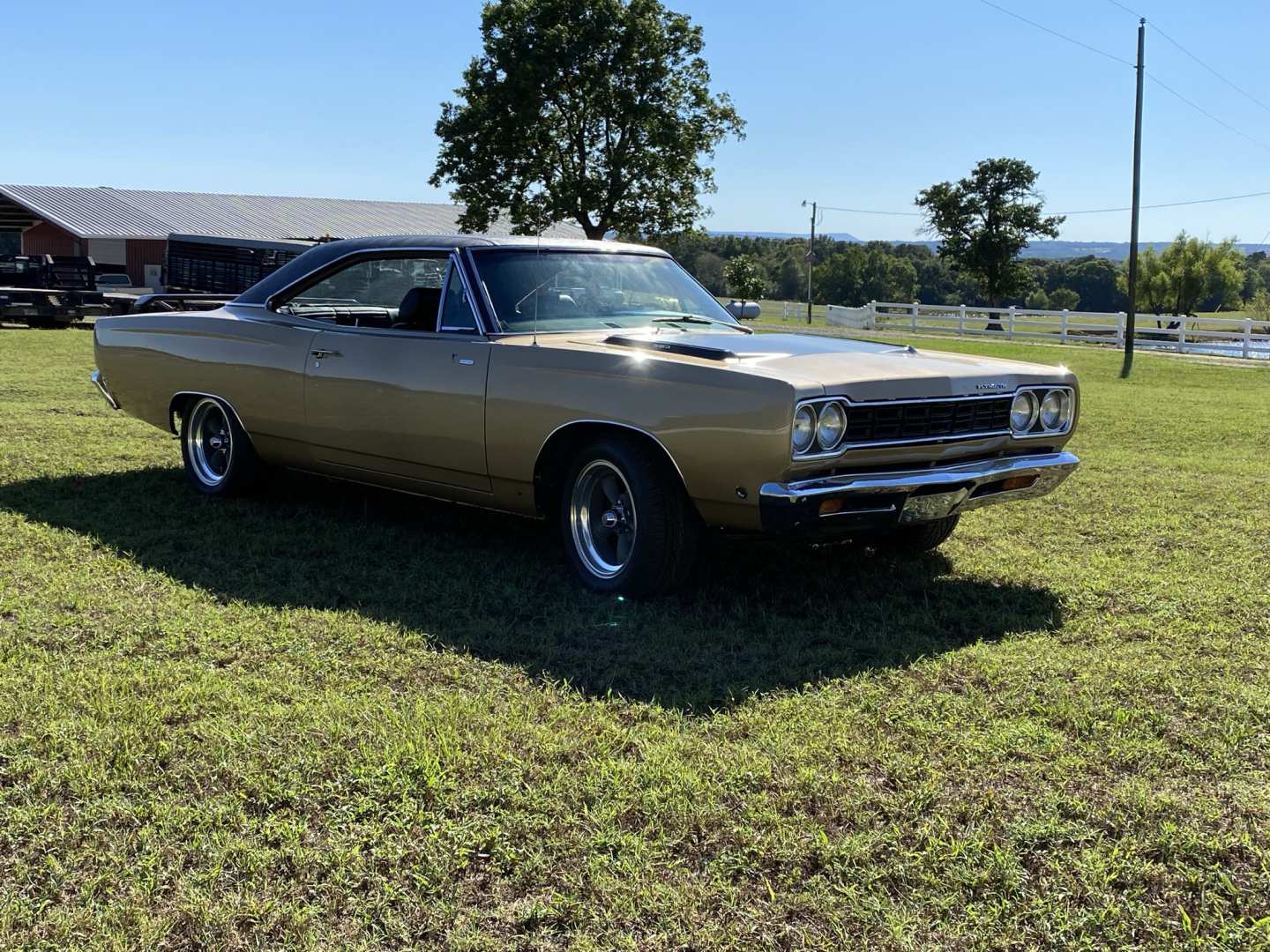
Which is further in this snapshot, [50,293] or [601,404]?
[50,293]

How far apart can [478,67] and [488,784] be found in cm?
4342


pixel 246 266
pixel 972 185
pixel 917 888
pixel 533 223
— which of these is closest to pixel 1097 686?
pixel 917 888

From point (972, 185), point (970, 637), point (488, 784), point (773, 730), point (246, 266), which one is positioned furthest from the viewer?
point (972, 185)

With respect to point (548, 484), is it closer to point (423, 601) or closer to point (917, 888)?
point (423, 601)

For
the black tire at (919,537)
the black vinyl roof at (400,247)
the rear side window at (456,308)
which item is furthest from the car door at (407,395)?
the black tire at (919,537)

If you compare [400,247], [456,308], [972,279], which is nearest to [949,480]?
[456,308]

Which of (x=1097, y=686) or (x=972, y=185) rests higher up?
(x=972, y=185)

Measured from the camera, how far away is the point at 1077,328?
33781 mm

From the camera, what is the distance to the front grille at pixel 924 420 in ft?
15.1

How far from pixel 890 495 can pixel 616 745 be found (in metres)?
1.66

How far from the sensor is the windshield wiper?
19.6 feet

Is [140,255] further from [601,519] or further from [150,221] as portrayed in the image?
[601,519]

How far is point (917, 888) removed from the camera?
2756mm

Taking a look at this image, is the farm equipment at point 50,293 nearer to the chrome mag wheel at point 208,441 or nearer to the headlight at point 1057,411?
the chrome mag wheel at point 208,441
